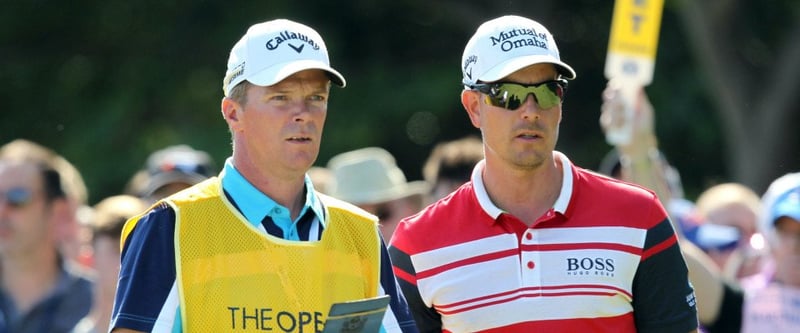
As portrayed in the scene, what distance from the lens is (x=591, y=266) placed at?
509 centimetres

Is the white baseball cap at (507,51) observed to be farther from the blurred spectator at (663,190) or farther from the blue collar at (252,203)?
the blurred spectator at (663,190)

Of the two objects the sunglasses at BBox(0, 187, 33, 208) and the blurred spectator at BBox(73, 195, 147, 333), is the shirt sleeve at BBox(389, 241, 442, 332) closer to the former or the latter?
the blurred spectator at BBox(73, 195, 147, 333)

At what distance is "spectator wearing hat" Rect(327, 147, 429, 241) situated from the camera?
28.4 ft

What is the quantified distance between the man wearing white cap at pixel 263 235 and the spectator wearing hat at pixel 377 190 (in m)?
3.81

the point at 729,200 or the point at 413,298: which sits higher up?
the point at 729,200

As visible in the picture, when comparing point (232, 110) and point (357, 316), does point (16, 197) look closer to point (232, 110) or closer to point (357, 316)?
point (232, 110)

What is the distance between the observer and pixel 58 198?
322 inches

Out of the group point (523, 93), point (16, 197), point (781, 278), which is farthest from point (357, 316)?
point (16, 197)

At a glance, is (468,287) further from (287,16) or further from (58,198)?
(287,16)

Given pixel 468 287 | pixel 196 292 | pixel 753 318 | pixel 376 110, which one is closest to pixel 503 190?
pixel 468 287

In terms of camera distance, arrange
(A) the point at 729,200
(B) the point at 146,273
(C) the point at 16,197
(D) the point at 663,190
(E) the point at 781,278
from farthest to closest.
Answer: (A) the point at 729,200 < (C) the point at 16,197 < (E) the point at 781,278 < (D) the point at 663,190 < (B) the point at 146,273

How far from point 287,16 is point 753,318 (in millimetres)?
9588

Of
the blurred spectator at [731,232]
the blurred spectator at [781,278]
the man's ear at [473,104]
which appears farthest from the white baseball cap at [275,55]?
the blurred spectator at [731,232]

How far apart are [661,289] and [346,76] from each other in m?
11.3
